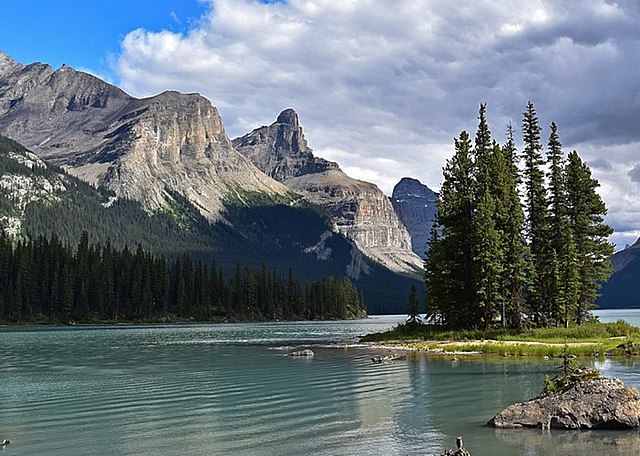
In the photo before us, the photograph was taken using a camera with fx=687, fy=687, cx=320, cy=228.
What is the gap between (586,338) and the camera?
7106 cm

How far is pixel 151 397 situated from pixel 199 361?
25.7m

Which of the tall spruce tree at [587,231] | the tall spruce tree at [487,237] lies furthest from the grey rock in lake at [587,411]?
the tall spruce tree at [587,231]

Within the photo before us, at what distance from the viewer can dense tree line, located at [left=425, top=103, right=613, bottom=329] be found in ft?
258

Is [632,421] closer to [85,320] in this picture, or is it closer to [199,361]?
[199,361]

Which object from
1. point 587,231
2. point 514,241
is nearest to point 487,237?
point 514,241

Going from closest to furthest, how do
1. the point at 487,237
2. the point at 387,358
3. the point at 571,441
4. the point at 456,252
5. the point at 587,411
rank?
the point at 571,441 → the point at 587,411 → the point at 387,358 → the point at 487,237 → the point at 456,252

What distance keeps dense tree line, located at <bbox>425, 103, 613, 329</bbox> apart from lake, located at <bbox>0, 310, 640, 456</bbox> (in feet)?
67.8

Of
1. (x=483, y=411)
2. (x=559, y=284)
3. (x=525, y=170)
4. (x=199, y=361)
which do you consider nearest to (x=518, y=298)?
(x=559, y=284)

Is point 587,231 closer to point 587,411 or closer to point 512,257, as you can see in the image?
point 512,257

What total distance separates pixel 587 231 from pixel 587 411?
62.9 metres

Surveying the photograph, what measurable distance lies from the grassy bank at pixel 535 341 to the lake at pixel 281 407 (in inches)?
230

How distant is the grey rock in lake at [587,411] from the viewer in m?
28.1

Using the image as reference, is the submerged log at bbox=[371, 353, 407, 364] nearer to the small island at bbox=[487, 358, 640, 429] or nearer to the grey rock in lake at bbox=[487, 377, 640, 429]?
the small island at bbox=[487, 358, 640, 429]

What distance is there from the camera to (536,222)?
85.9 m
